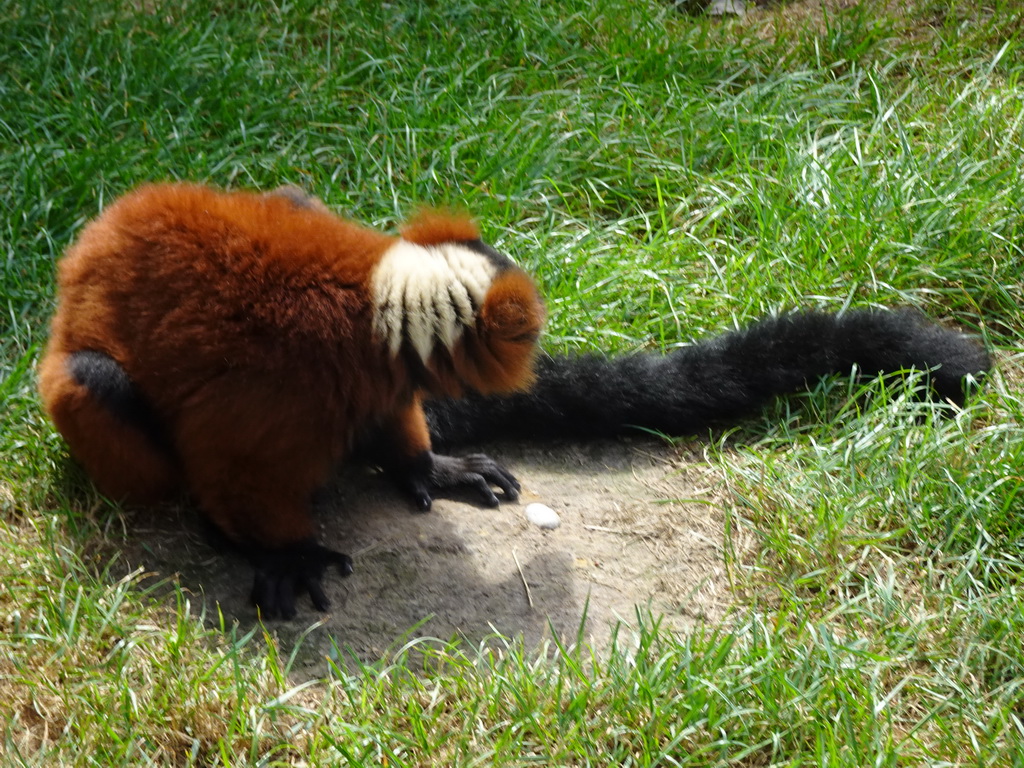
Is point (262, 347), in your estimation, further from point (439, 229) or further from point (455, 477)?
point (455, 477)

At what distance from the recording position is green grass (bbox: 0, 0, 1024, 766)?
285cm

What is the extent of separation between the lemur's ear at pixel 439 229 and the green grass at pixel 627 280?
0.91 metres

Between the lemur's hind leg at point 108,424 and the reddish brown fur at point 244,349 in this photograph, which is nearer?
the reddish brown fur at point 244,349

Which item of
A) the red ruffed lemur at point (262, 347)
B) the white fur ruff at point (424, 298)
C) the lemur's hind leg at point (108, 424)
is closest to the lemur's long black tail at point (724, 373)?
the red ruffed lemur at point (262, 347)

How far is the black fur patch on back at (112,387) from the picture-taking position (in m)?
3.36

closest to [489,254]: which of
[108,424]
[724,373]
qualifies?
[724,373]

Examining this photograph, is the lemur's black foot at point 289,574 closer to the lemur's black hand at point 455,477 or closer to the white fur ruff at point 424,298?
the lemur's black hand at point 455,477

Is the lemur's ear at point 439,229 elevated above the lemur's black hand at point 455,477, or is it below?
above

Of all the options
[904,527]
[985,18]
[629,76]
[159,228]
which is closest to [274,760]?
[159,228]

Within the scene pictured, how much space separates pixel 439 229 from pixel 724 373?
47.1 inches

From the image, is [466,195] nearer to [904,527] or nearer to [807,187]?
[807,187]

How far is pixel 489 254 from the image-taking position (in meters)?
3.48

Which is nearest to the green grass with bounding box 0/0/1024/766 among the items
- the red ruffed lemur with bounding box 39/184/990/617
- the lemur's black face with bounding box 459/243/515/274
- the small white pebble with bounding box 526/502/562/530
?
the red ruffed lemur with bounding box 39/184/990/617

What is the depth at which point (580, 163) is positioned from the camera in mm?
5090
